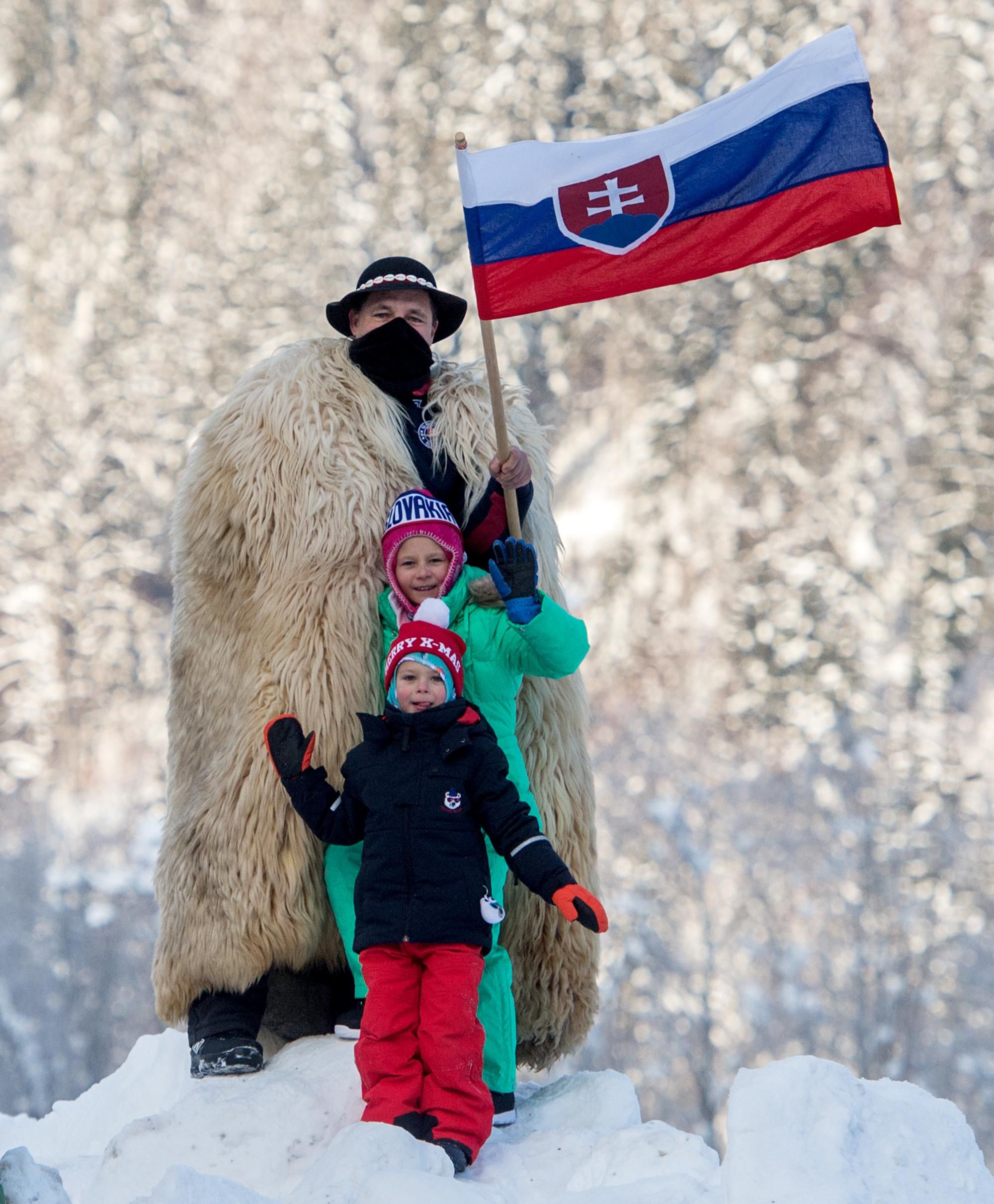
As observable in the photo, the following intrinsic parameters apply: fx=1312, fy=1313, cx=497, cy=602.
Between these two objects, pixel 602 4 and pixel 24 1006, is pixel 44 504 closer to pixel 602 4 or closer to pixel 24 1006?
pixel 24 1006

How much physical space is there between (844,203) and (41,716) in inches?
466

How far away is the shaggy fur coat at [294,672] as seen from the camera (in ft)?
7.39

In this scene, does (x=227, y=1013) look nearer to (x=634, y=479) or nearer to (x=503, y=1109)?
(x=503, y=1109)

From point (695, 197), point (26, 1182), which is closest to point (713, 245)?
point (695, 197)

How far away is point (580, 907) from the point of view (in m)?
1.88

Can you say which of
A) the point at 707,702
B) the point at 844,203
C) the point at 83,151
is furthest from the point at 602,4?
the point at 844,203

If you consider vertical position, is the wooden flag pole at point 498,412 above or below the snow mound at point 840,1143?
above

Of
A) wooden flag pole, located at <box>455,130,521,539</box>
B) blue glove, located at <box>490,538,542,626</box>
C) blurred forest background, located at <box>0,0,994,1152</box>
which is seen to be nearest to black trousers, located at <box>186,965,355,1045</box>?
blue glove, located at <box>490,538,542,626</box>

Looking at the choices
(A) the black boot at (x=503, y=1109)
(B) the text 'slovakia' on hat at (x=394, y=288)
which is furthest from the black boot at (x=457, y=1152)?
(B) the text 'slovakia' on hat at (x=394, y=288)

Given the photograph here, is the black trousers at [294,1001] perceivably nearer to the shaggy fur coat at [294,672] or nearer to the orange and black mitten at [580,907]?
the shaggy fur coat at [294,672]

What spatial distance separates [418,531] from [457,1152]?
38.3 inches

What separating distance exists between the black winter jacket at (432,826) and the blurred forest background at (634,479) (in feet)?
28.6

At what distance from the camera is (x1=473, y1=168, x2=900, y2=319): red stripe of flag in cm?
234

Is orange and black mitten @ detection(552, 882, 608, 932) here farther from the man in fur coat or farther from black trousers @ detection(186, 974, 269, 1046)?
black trousers @ detection(186, 974, 269, 1046)
